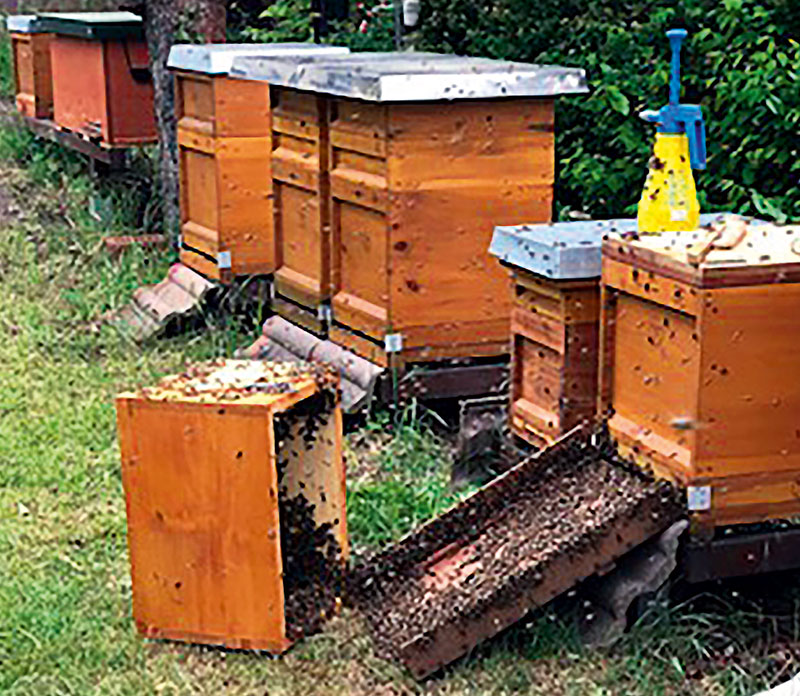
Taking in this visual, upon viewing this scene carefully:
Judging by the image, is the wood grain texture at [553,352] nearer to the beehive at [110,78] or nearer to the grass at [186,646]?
the grass at [186,646]

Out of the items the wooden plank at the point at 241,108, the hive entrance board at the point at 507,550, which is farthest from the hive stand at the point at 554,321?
the wooden plank at the point at 241,108

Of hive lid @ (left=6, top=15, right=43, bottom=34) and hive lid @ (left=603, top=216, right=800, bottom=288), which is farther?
hive lid @ (left=6, top=15, right=43, bottom=34)

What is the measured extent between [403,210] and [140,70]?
3769mm

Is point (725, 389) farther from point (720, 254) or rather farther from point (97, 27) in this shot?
point (97, 27)

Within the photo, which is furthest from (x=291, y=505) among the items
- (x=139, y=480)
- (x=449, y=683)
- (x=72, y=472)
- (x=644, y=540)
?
(x=72, y=472)

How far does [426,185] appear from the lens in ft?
16.1

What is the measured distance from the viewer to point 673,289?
3307mm

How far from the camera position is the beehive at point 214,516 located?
358cm

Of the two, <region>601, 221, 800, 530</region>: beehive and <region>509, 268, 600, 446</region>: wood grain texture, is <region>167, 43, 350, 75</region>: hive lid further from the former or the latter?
<region>601, 221, 800, 530</region>: beehive

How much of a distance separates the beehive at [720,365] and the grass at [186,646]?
1.18ft

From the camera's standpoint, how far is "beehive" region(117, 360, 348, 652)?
3.58 m

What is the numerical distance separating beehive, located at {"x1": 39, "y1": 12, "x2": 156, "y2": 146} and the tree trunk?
1.12 ft

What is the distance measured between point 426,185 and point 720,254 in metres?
1.76

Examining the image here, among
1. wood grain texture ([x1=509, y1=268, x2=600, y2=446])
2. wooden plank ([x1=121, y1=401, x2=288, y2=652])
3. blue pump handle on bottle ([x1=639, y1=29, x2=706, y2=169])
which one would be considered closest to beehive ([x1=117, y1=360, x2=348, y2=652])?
wooden plank ([x1=121, y1=401, x2=288, y2=652])
